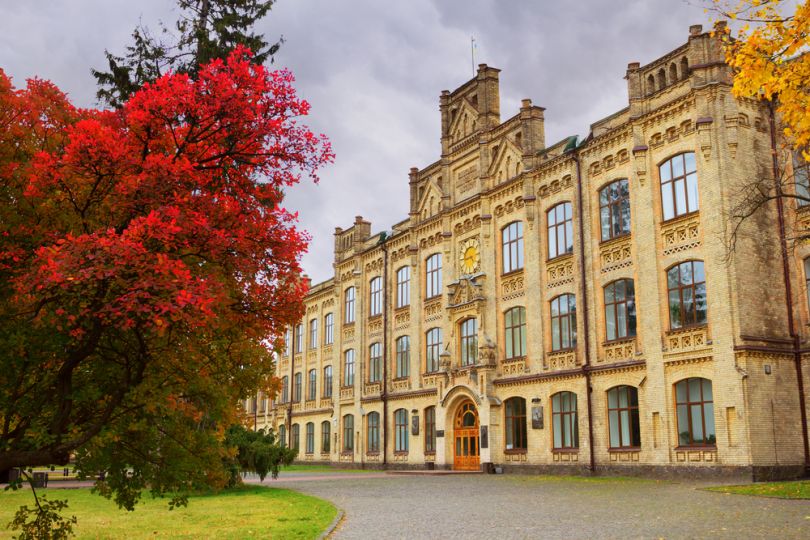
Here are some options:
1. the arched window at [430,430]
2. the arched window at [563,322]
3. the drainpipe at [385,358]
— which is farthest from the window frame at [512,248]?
the drainpipe at [385,358]

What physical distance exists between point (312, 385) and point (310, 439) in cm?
383

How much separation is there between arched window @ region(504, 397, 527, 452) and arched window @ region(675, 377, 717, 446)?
858cm

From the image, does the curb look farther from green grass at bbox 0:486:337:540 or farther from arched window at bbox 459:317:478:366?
arched window at bbox 459:317:478:366

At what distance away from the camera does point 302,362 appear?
55.7 m

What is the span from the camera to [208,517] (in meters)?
17.3

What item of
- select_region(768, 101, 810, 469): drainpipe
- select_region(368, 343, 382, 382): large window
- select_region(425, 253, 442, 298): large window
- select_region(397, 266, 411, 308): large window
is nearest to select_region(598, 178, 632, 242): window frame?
select_region(768, 101, 810, 469): drainpipe

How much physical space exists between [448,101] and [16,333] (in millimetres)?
35718

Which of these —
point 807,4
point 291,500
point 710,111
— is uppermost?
point 710,111

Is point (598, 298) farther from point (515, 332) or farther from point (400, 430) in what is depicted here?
point (400, 430)

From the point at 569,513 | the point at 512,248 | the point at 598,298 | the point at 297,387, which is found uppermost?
the point at 512,248

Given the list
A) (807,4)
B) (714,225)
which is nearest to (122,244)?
(807,4)

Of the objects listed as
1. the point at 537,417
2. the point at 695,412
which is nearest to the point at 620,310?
the point at 695,412

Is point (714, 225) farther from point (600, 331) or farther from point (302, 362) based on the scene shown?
point (302, 362)

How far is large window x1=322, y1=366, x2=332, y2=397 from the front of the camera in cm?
5144
